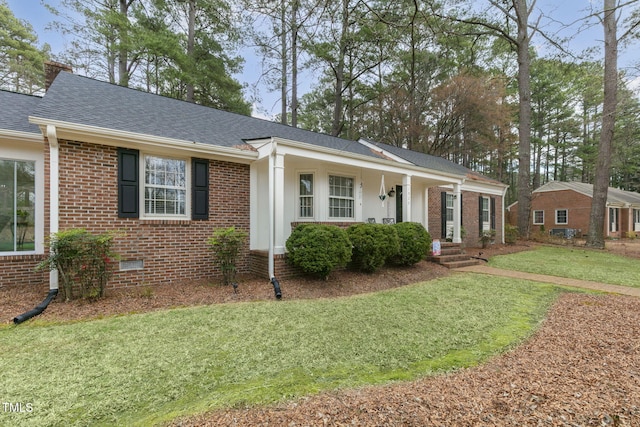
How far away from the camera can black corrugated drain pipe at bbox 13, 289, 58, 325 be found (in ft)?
13.0

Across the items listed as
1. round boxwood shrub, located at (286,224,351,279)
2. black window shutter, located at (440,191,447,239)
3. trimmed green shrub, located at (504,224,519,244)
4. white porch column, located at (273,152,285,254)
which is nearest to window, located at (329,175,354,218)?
round boxwood shrub, located at (286,224,351,279)

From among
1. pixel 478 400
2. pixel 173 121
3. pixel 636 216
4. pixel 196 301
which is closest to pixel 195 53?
pixel 173 121

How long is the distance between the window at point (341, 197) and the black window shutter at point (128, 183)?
4789mm

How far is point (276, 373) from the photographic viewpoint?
2674 millimetres

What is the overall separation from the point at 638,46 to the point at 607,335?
13.1 metres

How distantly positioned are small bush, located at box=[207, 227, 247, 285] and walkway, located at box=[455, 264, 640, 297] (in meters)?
6.58

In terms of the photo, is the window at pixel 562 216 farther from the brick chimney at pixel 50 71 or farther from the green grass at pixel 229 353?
the brick chimney at pixel 50 71

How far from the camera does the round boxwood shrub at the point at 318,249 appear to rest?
6.07 m

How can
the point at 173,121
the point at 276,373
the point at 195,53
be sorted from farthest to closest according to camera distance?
1. the point at 195,53
2. the point at 173,121
3. the point at 276,373

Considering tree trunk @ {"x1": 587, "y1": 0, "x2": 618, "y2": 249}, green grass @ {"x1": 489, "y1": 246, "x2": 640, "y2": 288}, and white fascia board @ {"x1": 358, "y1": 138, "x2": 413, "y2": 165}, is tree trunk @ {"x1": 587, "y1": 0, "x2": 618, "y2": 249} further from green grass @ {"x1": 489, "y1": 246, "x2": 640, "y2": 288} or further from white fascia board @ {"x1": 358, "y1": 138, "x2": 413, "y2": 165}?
white fascia board @ {"x1": 358, "y1": 138, "x2": 413, "y2": 165}

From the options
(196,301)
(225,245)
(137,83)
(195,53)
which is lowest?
(196,301)

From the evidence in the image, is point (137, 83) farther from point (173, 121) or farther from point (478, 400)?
point (478, 400)

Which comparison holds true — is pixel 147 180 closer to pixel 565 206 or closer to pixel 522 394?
pixel 522 394

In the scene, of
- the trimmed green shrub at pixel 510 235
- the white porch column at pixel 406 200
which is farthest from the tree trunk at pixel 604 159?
the white porch column at pixel 406 200
